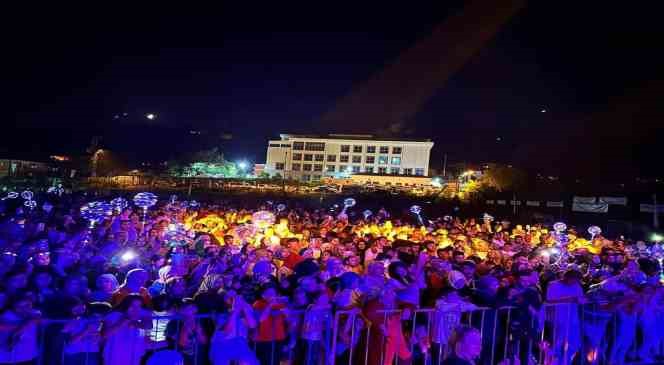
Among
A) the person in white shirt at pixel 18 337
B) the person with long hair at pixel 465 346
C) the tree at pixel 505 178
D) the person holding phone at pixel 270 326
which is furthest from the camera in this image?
the tree at pixel 505 178

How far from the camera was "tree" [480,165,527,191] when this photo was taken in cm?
3993

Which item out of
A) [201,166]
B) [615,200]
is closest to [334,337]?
[615,200]

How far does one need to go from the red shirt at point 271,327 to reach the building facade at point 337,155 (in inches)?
3555

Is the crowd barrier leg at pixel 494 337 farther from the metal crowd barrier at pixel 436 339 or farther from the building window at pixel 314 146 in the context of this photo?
the building window at pixel 314 146

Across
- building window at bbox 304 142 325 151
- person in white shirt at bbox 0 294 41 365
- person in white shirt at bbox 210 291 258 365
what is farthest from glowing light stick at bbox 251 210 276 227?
building window at bbox 304 142 325 151

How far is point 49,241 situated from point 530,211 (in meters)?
24.3

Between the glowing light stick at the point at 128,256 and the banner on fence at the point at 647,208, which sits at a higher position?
the banner on fence at the point at 647,208

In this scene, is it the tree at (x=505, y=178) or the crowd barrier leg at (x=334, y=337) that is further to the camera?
the tree at (x=505, y=178)

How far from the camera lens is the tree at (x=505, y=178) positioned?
3993 cm

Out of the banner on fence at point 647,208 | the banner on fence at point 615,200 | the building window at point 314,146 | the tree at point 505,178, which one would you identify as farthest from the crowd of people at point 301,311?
the building window at point 314,146

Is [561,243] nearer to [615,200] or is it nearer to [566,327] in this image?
[566,327]

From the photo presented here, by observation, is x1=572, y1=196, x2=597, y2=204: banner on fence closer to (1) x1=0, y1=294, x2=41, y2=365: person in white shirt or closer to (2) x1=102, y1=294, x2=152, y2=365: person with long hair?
(2) x1=102, y1=294, x2=152, y2=365: person with long hair

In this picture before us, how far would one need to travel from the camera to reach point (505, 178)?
139ft

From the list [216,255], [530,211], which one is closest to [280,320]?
[216,255]
